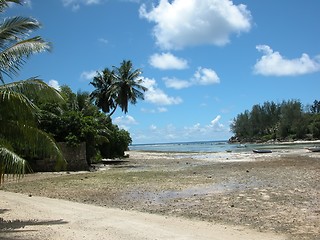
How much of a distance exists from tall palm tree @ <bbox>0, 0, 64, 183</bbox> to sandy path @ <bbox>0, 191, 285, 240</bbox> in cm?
163

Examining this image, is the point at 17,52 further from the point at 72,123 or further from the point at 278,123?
the point at 278,123

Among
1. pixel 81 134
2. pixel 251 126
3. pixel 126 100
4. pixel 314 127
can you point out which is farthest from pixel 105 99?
pixel 251 126

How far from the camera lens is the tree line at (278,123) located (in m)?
123

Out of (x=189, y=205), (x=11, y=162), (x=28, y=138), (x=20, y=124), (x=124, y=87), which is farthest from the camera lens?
(x=124, y=87)

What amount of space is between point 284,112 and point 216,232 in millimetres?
123819

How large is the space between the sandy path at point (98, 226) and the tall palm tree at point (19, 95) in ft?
5.34

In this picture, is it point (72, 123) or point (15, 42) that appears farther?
point (72, 123)

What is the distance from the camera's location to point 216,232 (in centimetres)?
984

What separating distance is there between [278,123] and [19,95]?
133 m

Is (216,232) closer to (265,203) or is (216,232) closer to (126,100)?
(265,203)

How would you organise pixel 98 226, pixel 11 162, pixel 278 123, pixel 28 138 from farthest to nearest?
pixel 278 123 → pixel 28 138 → pixel 98 226 → pixel 11 162

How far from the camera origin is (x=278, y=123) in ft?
444

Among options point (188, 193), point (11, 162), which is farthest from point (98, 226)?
point (188, 193)

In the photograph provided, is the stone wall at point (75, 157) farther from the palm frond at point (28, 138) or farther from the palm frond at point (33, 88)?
the palm frond at point (33, 88)
